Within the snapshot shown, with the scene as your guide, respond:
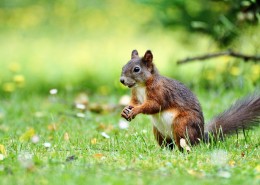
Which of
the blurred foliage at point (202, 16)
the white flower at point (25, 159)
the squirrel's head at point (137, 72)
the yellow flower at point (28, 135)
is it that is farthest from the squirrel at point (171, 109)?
the blurred foliage at point (202, 16)

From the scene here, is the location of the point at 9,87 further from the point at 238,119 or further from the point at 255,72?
the point at 238,119

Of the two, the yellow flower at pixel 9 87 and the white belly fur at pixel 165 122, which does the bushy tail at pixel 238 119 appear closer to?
the white belly fur at pixel 165 122

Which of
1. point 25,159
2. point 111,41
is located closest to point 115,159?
point 25,159

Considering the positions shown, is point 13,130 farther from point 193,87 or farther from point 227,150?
point 193,87

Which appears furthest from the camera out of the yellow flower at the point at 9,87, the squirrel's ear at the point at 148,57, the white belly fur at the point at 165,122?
the yellow flower at the point at 9,87

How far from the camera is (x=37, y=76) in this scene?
863 centimetres

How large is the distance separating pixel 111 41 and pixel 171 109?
743 centimetres

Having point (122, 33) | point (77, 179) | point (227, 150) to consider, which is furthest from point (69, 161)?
point (122, 33)

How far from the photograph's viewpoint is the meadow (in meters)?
3.56

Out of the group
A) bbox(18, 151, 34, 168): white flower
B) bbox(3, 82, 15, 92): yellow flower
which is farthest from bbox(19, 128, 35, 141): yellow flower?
bbox(3, 82, 15, 92): yellow flower

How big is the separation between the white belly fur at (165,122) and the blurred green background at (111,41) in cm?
201

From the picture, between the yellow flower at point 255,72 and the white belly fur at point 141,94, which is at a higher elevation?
the yellow flower at point 255,72

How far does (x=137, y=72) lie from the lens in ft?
14.9

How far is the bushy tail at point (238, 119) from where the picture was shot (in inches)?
183
